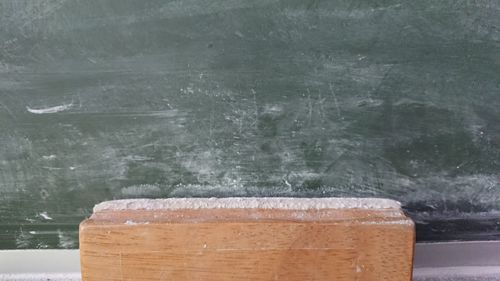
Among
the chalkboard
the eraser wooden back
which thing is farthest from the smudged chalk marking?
the eraser wooden back

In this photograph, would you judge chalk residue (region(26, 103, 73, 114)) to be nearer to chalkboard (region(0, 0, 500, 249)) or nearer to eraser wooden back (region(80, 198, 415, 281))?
chalkboard (region(0, 0, 500, 249))

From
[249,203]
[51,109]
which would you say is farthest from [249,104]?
[51,109]

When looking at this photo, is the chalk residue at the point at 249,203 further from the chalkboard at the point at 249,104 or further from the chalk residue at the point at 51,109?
the chalk residue at the point at 51,109

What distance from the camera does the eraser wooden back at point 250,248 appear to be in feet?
2.28

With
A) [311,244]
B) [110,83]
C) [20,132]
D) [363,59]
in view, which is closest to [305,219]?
[311,244]

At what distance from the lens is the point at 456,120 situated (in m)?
0.74

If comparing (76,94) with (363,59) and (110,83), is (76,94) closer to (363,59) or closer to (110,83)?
(110,83)

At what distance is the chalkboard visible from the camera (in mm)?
705

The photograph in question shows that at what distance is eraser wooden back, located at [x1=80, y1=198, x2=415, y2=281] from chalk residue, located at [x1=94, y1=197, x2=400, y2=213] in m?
0.03

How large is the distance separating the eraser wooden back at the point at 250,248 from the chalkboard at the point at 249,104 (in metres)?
0.08

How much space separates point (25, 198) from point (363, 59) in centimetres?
58

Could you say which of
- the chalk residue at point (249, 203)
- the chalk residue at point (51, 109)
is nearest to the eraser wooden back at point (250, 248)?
the chalk residue at point (249, 203)

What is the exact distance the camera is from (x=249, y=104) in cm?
73

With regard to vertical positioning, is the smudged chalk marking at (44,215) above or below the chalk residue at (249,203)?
below
